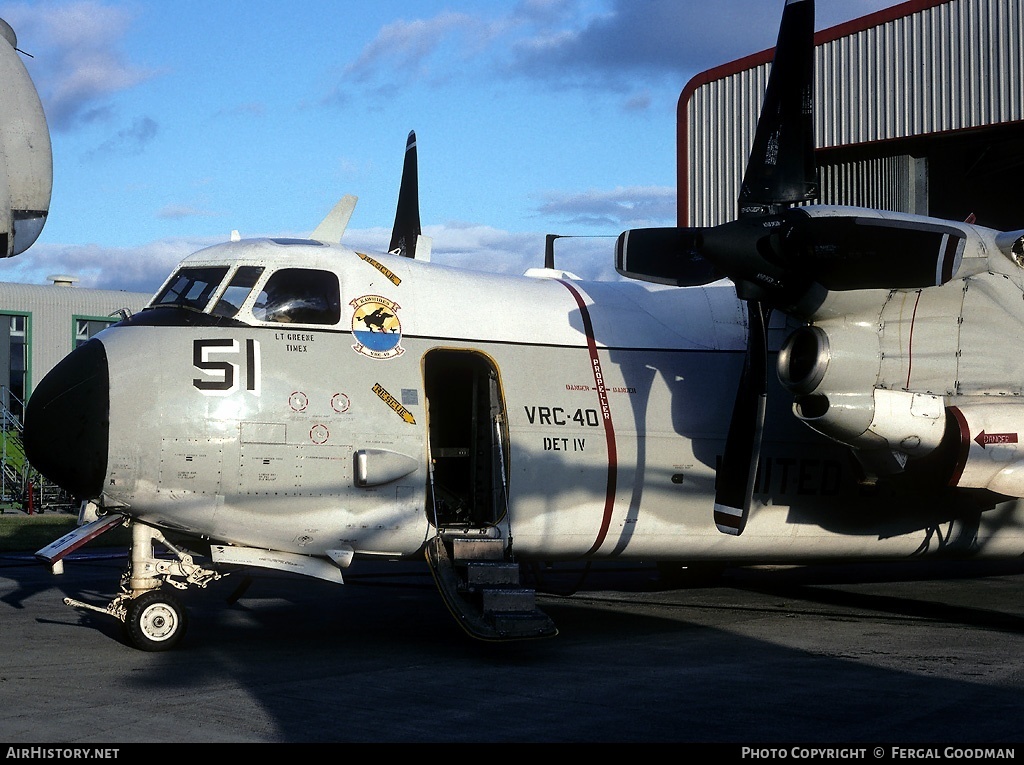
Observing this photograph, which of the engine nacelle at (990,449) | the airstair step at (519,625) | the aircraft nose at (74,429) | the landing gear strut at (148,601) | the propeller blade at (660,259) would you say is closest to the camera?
the aircraft nose at (74,429)

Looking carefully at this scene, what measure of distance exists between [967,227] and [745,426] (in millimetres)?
3504

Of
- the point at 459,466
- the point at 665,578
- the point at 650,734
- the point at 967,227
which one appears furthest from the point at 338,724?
the point at 665,578

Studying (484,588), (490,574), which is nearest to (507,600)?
(484,588)

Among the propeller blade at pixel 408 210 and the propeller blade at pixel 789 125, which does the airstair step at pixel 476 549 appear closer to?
the propeller blade at pixel 789 125

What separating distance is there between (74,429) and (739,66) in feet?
61.4

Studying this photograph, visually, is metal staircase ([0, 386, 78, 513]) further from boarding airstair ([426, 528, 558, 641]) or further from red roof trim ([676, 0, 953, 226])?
boarding airstair ([426, 528, 558, 641])

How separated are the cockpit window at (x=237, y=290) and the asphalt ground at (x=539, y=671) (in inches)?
136

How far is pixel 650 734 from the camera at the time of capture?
26.7 ft

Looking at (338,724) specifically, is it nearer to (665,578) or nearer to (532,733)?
(532,733)

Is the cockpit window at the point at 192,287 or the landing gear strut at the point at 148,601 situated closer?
the landing gear strut at the point at 148,601

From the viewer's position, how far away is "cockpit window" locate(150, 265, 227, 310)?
39.0 feet

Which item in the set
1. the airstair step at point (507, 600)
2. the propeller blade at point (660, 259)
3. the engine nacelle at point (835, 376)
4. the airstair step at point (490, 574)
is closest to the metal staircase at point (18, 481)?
the airstair step at point (490, 574)

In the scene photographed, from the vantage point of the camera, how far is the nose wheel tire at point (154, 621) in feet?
37.5

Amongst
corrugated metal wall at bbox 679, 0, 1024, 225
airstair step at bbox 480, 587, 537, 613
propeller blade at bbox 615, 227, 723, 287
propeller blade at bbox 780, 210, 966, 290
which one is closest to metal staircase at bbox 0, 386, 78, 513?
corrugated metal wall at bbox 679, 0, 1024, 225
